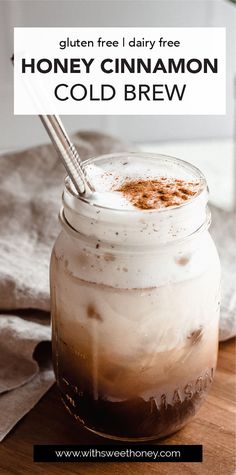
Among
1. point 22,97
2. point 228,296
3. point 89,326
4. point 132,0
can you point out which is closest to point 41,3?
point 132,0

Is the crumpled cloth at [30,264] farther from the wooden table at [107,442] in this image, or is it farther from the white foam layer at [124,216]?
the white foam layer at [124,216]

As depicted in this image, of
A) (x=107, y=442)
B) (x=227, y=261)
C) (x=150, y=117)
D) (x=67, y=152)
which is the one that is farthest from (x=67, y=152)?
(x=150, y=117)

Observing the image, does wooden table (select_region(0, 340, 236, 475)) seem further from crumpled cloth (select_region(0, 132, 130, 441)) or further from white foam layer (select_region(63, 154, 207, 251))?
white foam layer (select_region(63, 154, 207, 251))

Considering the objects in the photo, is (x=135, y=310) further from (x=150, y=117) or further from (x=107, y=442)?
(x=150, y=117)

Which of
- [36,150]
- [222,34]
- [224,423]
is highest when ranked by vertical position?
[222,34]

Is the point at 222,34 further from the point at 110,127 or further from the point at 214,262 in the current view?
the point at 214,262

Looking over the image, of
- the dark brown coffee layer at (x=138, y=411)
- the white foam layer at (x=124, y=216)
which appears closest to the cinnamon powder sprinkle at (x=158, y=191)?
the white foam layer at (x=124, y=216)

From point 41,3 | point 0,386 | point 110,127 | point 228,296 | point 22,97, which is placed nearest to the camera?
point 0,386
